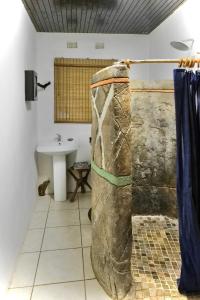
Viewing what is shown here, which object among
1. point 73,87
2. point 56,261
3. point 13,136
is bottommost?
point 56,261

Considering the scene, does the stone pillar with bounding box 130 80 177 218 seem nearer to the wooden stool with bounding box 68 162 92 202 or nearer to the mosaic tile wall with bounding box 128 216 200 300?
the mosaic tile wall with bounding box 128 216 200 300

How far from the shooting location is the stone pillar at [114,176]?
1498mm

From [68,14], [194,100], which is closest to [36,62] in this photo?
[68,14]

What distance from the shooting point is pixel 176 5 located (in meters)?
2.61

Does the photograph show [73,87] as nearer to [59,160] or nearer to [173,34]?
[59,160]

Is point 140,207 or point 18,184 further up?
point 18,184

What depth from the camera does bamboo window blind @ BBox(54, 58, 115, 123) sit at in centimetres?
362

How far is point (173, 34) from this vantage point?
2.81 meters

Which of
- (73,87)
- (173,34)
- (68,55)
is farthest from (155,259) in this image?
→ (68,55)

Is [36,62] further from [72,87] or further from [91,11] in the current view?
[91,11]

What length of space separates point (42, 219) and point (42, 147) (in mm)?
894

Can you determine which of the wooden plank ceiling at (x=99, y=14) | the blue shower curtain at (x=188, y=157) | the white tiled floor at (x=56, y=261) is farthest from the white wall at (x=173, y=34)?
the white tiled floor at (x=56, y=261)

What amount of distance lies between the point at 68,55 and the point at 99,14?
2.89 ft

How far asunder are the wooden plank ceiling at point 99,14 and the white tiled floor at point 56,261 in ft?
7.69
